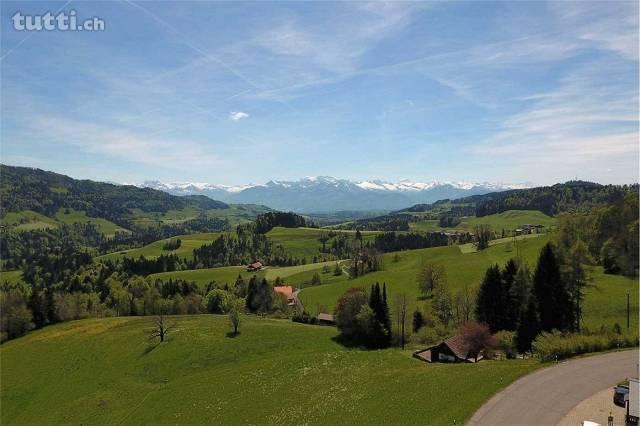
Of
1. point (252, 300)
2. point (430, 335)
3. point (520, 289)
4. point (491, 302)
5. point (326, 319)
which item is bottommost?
point (326, 319)

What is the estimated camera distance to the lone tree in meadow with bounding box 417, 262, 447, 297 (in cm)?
12200

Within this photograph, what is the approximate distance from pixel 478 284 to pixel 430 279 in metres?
13.7

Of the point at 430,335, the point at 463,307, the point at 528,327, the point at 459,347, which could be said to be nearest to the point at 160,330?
the point at 430,335

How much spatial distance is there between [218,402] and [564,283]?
184 feet

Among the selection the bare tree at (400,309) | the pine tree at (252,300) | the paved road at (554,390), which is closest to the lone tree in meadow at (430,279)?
the bare tree at (400,309)

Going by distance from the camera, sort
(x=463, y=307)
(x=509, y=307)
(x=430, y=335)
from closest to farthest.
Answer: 1. (x=509, y=307)
2. (x=430, y=335)
3. (x=463, y=307)

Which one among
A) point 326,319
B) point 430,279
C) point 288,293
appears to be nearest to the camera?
point 326,319

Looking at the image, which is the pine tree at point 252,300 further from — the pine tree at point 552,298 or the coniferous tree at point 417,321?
the pine tree at point 552,298

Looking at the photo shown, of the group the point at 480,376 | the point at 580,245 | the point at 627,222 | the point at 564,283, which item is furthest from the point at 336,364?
the point at 627,222

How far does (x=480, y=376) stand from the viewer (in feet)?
152

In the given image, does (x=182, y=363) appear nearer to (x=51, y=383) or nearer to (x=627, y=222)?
(x=51, y=383)

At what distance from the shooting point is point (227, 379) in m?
68.5

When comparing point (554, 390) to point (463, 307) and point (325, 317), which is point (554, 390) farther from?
point (325, 317)

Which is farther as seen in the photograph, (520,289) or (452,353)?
(520,289)
